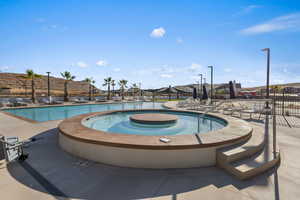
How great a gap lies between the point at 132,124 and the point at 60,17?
29.1ft

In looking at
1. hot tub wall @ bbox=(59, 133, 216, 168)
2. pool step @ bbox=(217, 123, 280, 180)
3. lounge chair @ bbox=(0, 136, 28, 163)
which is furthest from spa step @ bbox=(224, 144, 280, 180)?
lounge chair @ bbox=(0, 136, 28, 163)

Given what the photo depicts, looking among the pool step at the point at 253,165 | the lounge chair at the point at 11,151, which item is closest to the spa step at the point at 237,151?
the pool step at the point at 253,165

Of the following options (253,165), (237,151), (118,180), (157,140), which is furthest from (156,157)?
(253,165)

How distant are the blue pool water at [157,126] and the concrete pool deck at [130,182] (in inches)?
97.7

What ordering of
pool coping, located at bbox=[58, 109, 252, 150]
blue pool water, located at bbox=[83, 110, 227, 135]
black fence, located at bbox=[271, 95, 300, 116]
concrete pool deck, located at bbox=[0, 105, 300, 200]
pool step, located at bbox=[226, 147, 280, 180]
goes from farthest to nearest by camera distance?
black fence, located at bbox=[271, 95, 300, 116]
blue pool water, located at bbox=[83, 110, 227, 135]
pool coping, located at bbox=[58, 109, 252, 150]
pool step, located at bbox=[226, 147, 280, 180]
concrete pool deck, located at bbox=[0, 105, 300, 200]

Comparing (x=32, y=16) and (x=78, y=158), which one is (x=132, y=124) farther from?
(x=32, y=16)

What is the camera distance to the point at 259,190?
8.32 feet

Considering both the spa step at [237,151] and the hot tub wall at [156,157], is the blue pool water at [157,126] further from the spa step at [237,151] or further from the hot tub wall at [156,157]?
the hot tub wall at [156,157]

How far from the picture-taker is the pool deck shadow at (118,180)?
7.91 ft

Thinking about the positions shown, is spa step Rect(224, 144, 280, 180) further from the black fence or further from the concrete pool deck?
the black fence

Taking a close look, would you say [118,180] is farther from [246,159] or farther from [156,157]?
[246,159]

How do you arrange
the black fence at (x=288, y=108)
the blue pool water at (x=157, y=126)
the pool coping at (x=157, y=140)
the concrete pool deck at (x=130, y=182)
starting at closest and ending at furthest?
the concrete pool deck at (x=130, y=182) < the pool coping at (x=157, y=140) < the blue pool water at (x=157, y=126) < the black fence at (x=288, y=108)

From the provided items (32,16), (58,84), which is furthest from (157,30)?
(58,84)

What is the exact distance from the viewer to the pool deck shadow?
2412 mm
